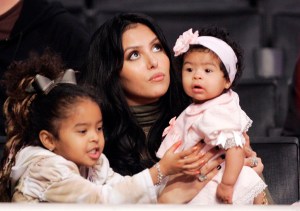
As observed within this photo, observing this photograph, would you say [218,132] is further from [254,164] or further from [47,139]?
[47,139]

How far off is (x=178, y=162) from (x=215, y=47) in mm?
282

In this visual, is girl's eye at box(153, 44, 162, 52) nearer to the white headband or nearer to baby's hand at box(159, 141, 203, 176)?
the white headband

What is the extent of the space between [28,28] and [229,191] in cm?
120

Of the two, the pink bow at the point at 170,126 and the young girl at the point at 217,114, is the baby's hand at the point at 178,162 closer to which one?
the young girl at the point at 217,114

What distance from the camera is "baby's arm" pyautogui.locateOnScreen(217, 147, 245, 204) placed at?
2051 millimetres

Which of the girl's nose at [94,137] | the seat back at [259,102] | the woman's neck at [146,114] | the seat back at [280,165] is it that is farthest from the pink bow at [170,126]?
the seat back at [259,102]

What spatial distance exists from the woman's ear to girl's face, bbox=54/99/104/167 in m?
0.02

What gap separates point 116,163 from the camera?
233 centimetres

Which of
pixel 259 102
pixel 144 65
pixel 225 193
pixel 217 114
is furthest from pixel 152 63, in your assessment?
pixel 259 102

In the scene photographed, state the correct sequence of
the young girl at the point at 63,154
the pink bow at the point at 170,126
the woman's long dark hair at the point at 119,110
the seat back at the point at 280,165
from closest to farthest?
the young girl at the point at 63,154 < the pink bow at the point at 170,126 < the woman's long dark hair at the point at 119,110 < the seat back at the point at 280,165

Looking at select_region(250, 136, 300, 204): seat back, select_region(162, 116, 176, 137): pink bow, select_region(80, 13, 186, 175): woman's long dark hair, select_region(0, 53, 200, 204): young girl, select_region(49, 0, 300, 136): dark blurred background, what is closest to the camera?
select_region(0, 53, 200, 204): young girl

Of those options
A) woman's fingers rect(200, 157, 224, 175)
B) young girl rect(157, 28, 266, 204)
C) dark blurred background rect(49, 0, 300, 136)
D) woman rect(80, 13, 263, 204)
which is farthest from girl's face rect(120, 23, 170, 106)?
dark blurred background rect(49, 0, 300, 136)

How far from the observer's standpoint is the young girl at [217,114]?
6.73 feet

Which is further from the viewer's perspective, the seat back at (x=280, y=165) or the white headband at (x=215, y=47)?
the seat back at (x=280, y=165)
